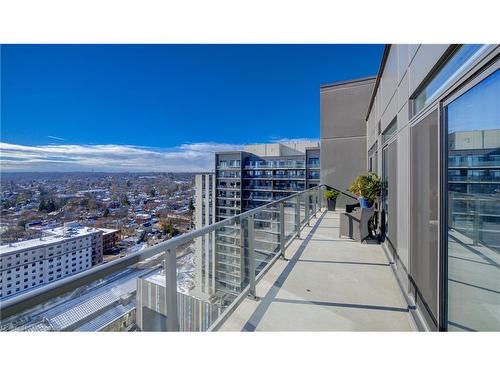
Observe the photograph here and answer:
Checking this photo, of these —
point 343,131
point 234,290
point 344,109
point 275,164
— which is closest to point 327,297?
point 234,290

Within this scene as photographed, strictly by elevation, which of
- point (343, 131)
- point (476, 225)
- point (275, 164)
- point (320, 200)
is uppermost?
point (343, 131)

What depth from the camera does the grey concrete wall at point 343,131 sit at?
973 centimetres

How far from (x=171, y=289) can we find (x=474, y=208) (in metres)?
2.05

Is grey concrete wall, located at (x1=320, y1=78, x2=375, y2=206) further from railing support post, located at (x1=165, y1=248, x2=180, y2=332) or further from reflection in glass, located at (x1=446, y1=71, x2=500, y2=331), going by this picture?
railing support post, located at (x1=165, y1=248, x2=180, y2=332)

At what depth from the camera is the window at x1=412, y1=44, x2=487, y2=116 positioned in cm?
143

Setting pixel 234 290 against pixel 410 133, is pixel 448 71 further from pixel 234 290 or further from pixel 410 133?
pixel 234 290

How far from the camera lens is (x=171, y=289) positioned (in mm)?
1610

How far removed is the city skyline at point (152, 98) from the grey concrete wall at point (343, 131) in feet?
2.06

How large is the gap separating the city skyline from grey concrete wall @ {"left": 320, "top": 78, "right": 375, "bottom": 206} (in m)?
0.63

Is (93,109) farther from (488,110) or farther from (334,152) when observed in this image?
(488,110)

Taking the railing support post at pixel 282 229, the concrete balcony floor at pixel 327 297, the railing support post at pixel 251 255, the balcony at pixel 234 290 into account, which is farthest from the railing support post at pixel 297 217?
the railing support post at pixel 251 255
